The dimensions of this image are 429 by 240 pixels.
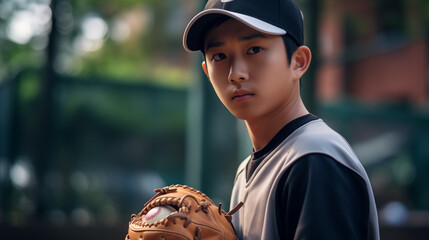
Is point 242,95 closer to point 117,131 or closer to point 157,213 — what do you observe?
point 157,213

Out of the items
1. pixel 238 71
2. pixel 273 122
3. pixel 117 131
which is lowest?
pixel 117 131

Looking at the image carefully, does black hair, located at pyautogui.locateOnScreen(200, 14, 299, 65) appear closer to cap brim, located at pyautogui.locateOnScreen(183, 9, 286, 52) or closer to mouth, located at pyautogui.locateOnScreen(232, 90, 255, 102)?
cap brim, located at pyautogui.locateOnScreen(183, 9, 286, 52)

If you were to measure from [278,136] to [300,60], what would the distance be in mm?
312

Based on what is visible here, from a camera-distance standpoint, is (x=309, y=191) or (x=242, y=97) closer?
(x=309, y=191)

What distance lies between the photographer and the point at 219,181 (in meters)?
6.72

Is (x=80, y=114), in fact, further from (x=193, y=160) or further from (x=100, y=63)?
(x=193, y=160)

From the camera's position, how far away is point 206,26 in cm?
192

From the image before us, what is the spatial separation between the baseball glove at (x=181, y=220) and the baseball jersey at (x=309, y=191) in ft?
0.40

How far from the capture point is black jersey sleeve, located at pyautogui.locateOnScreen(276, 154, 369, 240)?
1.51 meters

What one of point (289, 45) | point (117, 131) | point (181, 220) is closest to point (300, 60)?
point (289, 45)

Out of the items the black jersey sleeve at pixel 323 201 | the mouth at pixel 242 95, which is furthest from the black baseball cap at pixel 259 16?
the black jersey sleeve at pixel 323 201


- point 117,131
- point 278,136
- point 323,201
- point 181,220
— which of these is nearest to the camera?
point 323,201

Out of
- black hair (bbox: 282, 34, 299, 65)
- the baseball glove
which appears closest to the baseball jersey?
the baseball glove

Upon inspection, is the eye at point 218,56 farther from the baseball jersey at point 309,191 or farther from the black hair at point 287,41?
the baseball jersey at point 309,191
